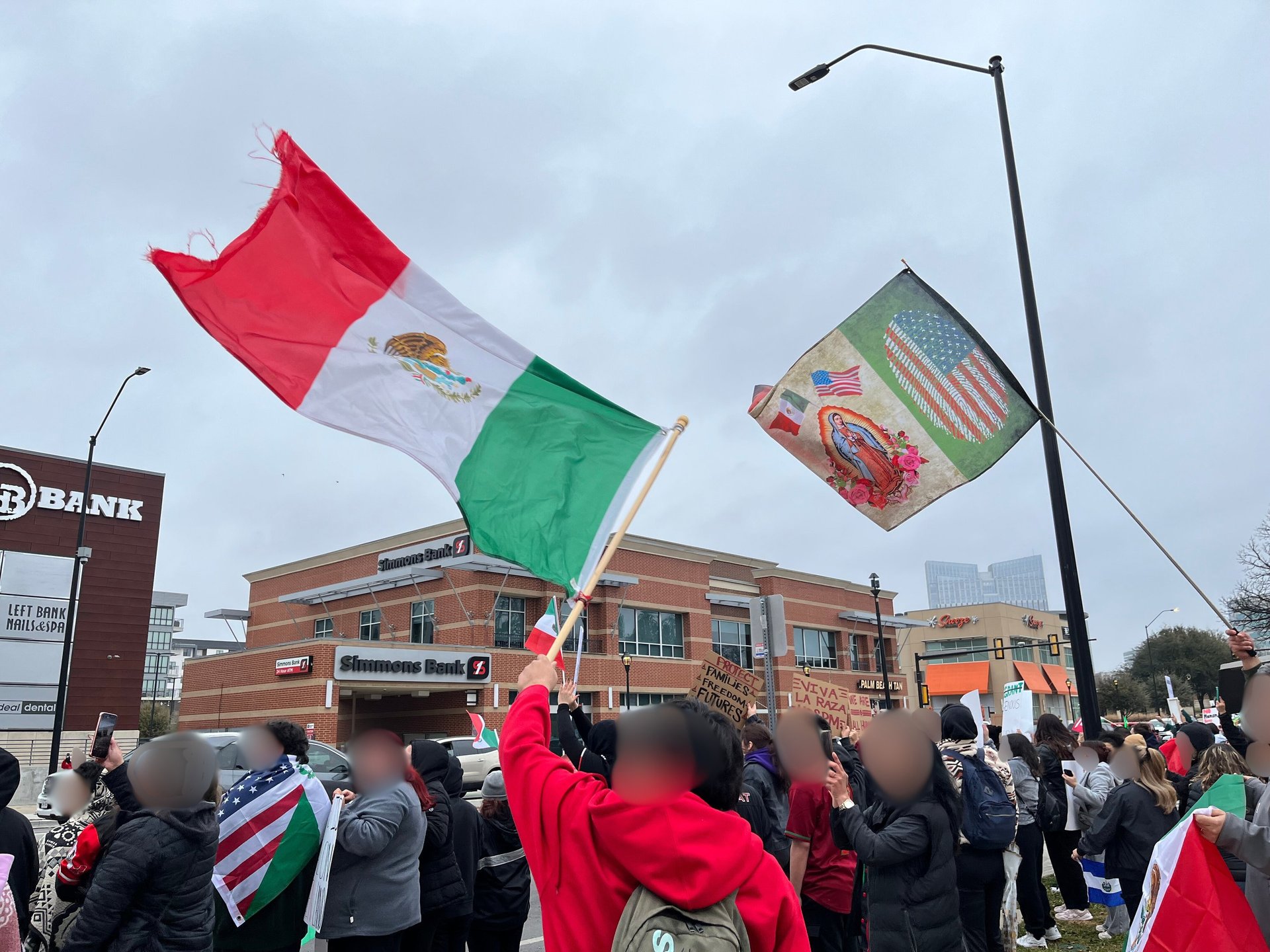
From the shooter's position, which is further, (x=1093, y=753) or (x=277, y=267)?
(x=1093, y=753)

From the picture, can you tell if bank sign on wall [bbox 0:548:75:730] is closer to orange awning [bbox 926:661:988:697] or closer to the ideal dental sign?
the ideal dental sign

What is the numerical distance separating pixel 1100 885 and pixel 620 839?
378 inches

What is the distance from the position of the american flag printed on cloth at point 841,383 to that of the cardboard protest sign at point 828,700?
5272 millimetres

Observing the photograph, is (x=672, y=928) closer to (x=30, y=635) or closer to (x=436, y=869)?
(x=436, y=869)

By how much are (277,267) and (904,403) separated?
4.31 metres

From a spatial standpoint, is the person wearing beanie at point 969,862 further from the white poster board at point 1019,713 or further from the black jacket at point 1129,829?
the white poster board at point 1019,713

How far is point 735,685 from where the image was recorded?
1044 centimetres

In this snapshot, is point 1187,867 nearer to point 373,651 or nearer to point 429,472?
point 429,472

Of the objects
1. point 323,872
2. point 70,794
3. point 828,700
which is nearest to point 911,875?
point 323,872

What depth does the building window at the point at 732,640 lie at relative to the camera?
49906mm

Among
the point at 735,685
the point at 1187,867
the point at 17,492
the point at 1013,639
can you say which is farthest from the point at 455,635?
the point at 1013,639

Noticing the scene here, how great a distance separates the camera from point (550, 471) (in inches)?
215

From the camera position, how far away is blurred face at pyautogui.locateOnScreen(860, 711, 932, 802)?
475 cm

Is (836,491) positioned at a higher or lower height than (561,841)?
higher
